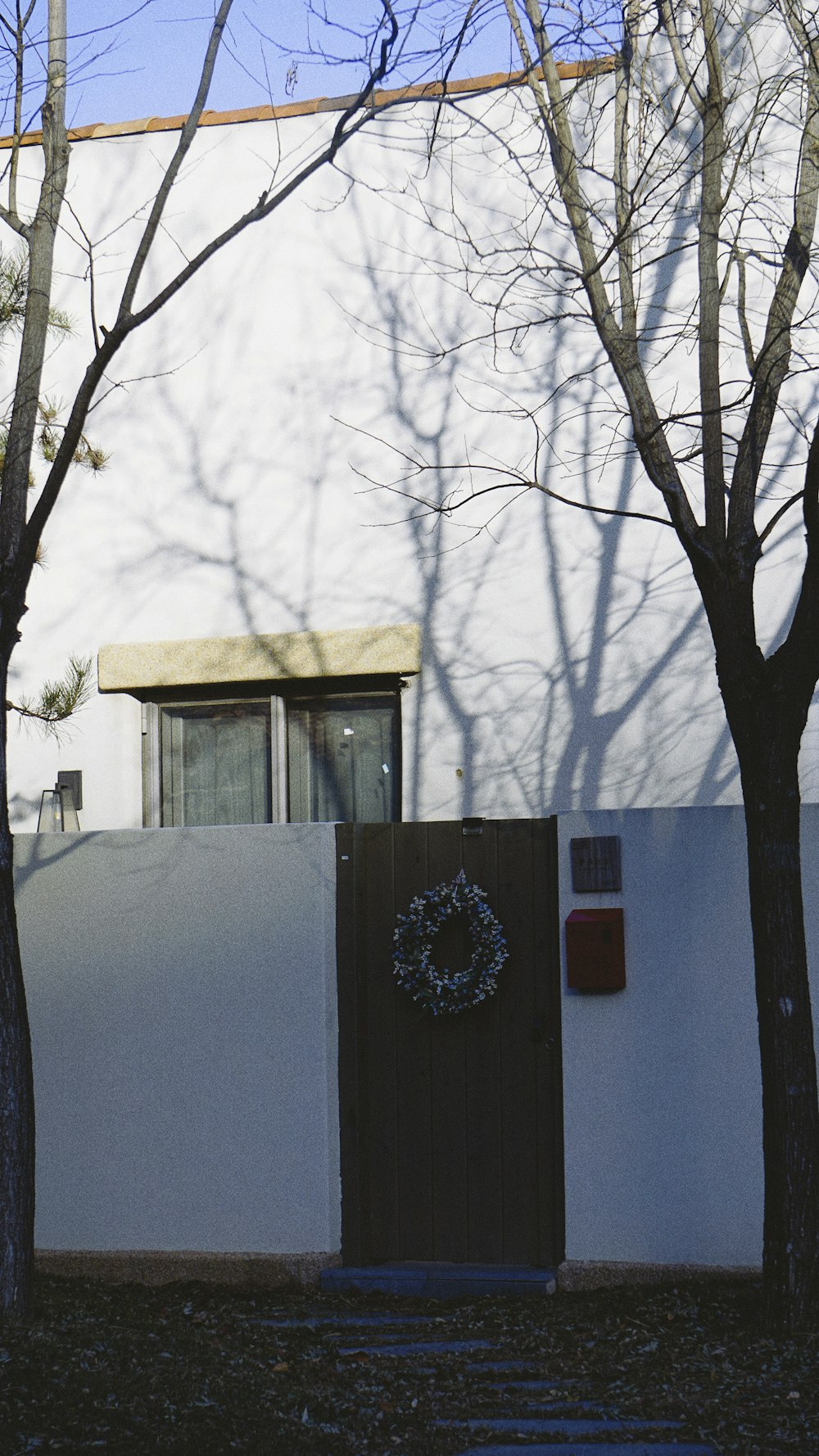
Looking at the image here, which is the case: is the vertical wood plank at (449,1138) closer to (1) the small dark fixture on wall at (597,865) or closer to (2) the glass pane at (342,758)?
(1) the small dark fixture on wall at (597,865)

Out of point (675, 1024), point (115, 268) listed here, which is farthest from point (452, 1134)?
point (115, 268)

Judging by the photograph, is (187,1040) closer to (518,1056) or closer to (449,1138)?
(449,1138)

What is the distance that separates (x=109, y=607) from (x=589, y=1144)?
444 cm

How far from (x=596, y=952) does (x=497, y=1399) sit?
2.09 metres

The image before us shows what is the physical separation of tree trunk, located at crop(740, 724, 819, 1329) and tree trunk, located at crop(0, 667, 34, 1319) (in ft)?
9.11

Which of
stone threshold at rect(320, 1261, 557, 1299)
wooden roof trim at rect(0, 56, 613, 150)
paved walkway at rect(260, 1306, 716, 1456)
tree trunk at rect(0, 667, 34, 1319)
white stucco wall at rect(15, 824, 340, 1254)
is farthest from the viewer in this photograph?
wooden roof trim at rect(0, 56, 613, 150)

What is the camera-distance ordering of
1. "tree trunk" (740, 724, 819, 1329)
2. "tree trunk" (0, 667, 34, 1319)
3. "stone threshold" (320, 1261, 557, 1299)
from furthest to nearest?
"stone threshold" (320, 1261, 557, 1299) → "tree trunk" (0, 667, 34, 1319) → "tree trunk" (740, 724, 819, 1329)

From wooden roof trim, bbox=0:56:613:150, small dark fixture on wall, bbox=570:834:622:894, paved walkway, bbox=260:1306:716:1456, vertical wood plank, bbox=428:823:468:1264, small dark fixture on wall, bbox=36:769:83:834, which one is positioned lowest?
paved walkway, bbox=260:1306:716:1456

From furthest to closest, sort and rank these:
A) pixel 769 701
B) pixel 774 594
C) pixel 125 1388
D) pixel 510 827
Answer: pixel 774 594
pixel 510 827
pixel 769 701
pixel 125 1388

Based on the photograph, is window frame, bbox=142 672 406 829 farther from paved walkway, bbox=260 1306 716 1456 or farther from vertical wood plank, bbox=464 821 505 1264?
paved walkway, bbox=260 1306 716 1456

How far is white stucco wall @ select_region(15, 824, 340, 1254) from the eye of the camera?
6.82m

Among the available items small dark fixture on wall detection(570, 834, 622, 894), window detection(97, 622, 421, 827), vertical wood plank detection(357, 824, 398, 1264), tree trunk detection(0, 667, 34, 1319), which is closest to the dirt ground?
tree trunk detection(0, 667, 34, 1319)

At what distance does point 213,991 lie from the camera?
7.00 metres

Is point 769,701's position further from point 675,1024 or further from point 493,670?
point 493,670
